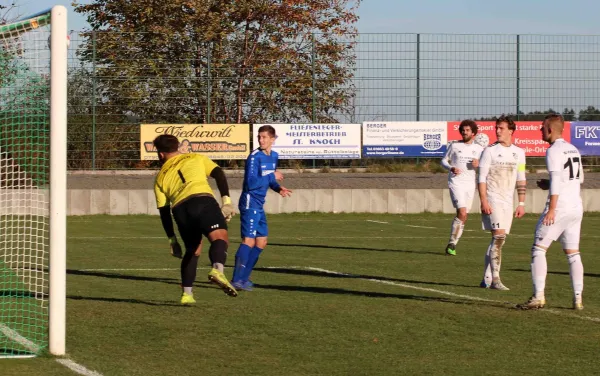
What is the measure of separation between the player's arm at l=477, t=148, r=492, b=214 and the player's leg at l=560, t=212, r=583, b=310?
180 cm

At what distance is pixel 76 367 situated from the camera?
7.60 metres

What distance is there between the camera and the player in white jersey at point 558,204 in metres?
10.3

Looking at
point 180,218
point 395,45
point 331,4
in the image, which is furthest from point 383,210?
point 180,218

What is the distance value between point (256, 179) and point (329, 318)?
2833mm

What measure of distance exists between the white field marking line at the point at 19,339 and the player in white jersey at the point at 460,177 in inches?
357

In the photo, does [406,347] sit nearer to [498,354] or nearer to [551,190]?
[498,354]

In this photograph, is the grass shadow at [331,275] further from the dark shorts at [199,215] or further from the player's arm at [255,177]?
the dark shorts at [199,215]

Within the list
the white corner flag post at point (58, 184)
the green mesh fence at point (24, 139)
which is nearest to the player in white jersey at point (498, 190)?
the green mesh fence at point (24, 139)

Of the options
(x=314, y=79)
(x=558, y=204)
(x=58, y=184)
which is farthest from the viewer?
(x=314, y=79)

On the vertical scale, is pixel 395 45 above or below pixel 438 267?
above

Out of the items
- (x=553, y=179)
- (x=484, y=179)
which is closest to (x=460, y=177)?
(x=484, y=179)

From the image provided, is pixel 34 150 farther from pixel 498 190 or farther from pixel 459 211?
pixel 459 211

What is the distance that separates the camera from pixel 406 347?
8562 millimetres

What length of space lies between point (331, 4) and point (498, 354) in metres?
33.4
